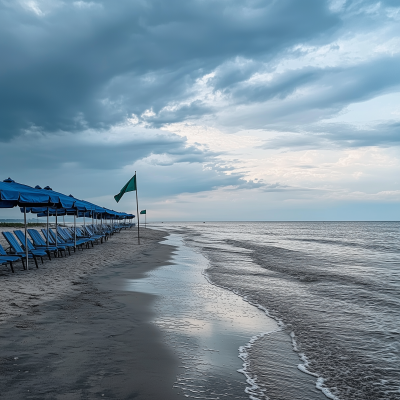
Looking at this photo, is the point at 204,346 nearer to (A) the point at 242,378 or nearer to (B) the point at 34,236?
(A) the point at 242,378

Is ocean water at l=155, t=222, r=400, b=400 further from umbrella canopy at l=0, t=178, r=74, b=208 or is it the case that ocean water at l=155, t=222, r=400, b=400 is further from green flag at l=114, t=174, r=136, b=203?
green flag at l=114, t=174, r=136, b=203

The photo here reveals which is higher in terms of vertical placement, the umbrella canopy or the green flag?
the green flag

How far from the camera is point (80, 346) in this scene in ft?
13.2

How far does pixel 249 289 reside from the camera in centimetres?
867

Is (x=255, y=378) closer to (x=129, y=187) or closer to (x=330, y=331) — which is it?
(x=330, y=331)

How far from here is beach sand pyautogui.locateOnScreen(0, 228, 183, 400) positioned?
3061 millimetres

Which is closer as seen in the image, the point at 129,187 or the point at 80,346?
the point at 80,346

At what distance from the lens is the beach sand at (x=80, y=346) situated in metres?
3.06

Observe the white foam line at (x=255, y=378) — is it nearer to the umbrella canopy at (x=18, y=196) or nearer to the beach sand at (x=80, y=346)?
the beach sand at (x=80, y=346)

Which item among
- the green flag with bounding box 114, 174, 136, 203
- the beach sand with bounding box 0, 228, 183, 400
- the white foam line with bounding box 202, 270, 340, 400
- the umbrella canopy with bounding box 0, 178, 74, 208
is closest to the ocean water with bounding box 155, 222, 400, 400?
the white foam line with bounding box 202, 270, 340, 400

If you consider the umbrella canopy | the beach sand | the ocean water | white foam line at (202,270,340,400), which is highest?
the umbrella canopy

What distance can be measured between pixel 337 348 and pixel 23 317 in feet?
14.1

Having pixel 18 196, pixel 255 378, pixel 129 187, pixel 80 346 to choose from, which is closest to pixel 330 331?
pixel 255 378

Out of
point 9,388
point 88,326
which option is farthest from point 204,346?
point 9,388
